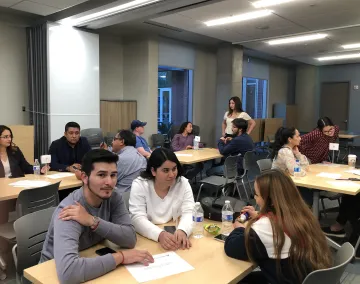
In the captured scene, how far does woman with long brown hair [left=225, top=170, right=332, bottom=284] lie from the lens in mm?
1560

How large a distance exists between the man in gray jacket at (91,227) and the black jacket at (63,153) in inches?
95.6

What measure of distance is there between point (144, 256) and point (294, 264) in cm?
73

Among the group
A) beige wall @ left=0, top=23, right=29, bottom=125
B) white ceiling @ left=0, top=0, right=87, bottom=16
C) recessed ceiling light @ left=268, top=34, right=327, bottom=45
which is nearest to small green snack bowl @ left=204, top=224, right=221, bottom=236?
white ceiling @ left=0, top=0, right=87, bottom=16

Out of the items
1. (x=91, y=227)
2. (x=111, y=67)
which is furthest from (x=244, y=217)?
(x=111, y=67)

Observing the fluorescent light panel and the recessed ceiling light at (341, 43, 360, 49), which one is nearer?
the fluorescent light panel

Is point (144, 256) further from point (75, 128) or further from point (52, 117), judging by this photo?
point (52, 117)

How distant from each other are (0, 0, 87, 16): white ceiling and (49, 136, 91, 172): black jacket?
6.95 feet

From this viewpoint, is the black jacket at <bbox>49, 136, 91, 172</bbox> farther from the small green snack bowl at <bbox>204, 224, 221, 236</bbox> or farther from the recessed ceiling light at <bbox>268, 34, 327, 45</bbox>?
the recessed ceiling light at <bbox>268, 34, 327, 45</bbox>

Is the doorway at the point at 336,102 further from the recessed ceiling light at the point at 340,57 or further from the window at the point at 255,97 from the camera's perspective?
the window at the point at 255,97

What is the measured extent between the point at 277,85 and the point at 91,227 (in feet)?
40.3

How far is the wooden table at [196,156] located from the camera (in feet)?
15.9

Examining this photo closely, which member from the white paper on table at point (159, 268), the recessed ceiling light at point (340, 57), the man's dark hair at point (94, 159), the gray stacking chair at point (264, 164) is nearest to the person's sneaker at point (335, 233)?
the gray stacking chair at point (264, 164)

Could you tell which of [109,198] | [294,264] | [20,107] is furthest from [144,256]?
[20,107]

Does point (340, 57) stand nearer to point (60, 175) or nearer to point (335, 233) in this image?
point (335, 233)
